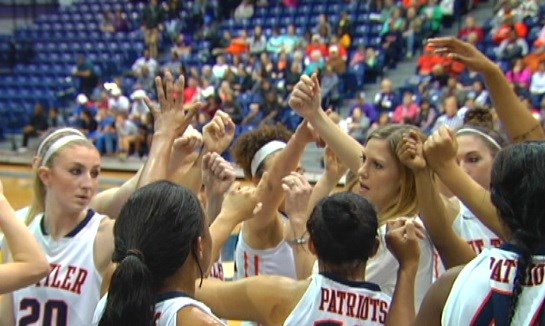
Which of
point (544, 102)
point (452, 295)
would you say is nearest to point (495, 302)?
point (452, 295)

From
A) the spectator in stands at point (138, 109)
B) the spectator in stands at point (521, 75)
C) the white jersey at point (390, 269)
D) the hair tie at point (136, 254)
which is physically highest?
the hair tie at point (136, 254)

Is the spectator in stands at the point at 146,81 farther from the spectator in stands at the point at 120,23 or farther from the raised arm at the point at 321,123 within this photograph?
the raised arm at the point at 321,123

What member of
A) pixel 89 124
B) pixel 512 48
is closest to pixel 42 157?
pixel 512 48

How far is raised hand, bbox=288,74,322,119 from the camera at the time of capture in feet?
11.1

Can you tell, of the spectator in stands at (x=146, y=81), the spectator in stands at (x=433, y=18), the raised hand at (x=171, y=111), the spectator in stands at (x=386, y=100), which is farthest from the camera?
the spectator in stands at (x=146, y=81)

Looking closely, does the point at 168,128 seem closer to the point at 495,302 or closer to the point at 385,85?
the point at 495,302

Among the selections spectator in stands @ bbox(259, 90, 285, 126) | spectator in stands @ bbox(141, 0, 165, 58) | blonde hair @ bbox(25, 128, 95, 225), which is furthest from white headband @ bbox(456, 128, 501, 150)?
spectator in stands @ bbox(141, 0, 165, 58)

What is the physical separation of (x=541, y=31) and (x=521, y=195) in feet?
41.7

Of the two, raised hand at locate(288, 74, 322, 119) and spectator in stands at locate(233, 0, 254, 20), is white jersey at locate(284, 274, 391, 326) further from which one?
spectator in stands at locate(233, 0, 254, 20)

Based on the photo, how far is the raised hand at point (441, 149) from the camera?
2.54m

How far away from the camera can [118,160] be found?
16812 millimetres

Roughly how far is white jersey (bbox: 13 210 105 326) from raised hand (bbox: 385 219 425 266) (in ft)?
3.63

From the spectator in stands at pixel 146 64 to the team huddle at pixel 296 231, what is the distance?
15.2 meters

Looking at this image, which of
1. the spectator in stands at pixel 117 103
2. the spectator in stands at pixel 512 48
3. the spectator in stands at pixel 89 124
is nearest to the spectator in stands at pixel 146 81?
the spectator in stands at pixel 117 103
